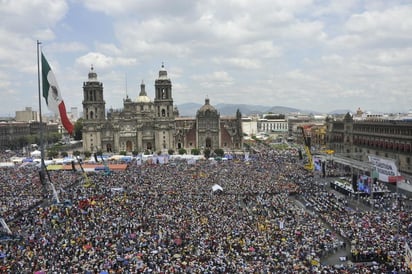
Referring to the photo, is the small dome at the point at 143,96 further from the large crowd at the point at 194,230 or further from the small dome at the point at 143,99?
the large crowd at the point at 194,230

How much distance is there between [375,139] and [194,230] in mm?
42641

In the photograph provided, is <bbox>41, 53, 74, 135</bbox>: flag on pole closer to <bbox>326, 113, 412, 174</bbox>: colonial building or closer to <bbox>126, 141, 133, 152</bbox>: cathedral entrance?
<bbox>326, 113, 412, 174</bbox>: colonial building

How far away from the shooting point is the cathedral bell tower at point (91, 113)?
8575 cm

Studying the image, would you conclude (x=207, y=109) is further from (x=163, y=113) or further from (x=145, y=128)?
(x=145, y=128)

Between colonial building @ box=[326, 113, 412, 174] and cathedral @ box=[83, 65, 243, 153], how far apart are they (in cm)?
2803

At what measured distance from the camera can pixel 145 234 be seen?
23.2 meters

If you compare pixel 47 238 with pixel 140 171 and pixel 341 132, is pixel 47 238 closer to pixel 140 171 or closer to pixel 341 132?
pixel 140 171

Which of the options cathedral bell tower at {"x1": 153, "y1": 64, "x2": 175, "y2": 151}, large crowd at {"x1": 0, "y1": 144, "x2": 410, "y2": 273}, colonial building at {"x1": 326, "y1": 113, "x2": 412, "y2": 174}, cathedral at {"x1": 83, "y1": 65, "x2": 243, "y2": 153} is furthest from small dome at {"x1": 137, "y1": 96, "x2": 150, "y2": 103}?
large crowd at {"x1": 0, "y1": 144, "x2": 410, "y2": 273}

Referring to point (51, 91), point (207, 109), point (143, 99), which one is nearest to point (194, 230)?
point (51, 91)

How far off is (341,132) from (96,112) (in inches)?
2000

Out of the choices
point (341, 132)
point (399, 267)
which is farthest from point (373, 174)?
point (341, 132)

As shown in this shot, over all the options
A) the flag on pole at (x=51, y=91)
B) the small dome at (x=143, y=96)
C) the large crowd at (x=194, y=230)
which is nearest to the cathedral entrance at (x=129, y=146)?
the small dome at (x=143, y=96)

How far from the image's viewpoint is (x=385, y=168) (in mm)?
30281

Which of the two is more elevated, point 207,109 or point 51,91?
point 207,109
